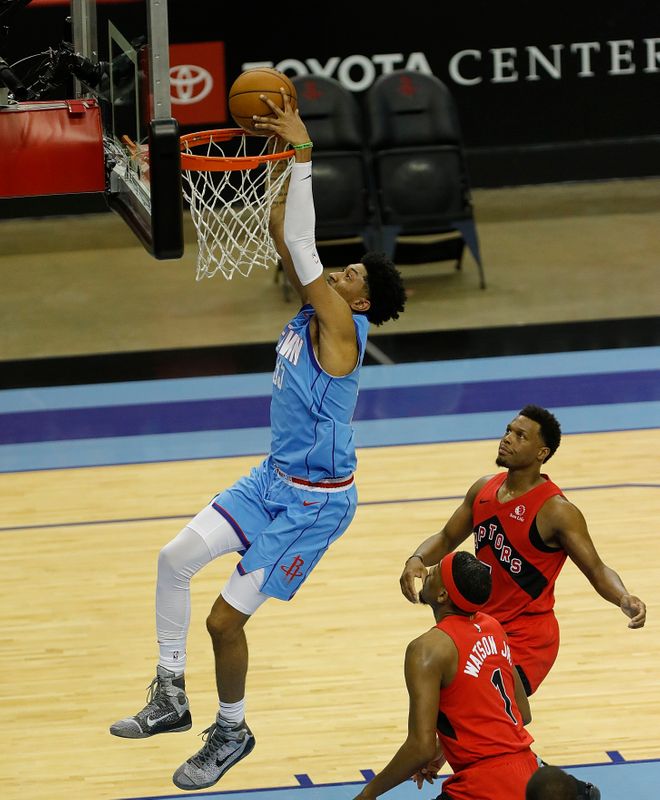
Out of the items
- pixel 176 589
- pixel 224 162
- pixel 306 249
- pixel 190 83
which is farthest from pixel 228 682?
pixel 190 83

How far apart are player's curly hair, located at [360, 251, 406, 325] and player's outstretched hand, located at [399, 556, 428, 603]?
889 mm

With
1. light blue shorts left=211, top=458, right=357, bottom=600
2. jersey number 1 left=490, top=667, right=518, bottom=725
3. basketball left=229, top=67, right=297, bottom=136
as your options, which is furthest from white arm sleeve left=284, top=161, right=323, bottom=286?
jersey number 1 left=490, top=667, right=518, bottom=725

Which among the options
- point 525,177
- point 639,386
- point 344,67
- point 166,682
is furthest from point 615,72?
point 166,682

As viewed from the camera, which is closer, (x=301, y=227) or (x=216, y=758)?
(x=301, y=227)

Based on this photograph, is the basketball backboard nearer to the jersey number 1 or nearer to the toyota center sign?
the jersey number 1

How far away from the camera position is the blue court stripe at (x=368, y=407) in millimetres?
9969

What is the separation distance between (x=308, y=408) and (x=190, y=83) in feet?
32.9

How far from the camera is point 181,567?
5.03 metres

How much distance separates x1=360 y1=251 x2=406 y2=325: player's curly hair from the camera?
16.8 ft

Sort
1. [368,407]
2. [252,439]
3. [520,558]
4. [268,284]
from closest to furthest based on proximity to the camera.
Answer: [520,558] → [252,439] → [368,407] → [268,284]

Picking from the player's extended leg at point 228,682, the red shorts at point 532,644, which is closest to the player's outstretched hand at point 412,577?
the red shorts at point 532,644

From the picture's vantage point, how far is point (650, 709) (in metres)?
5.90

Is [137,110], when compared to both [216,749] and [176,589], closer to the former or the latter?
[176,589]

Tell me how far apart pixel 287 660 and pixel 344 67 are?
31.2ft
